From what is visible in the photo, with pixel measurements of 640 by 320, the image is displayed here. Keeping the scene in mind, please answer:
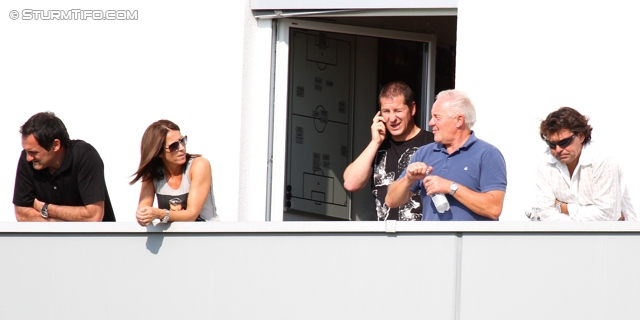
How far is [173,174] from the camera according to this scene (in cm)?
542

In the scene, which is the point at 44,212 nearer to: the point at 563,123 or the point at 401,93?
the point at 401,93

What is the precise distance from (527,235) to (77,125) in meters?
3.96

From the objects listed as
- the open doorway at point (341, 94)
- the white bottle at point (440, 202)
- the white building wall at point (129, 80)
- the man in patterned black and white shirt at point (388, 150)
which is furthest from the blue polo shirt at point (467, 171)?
the open doorway at point (341, 94)

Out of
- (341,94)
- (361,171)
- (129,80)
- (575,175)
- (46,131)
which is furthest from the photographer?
(341,94)

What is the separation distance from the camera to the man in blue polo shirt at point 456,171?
473 centimetres

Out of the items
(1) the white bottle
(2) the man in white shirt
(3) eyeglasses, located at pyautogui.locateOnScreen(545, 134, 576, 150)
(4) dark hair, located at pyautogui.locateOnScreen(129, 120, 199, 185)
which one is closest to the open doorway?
(4) dark hair, located at pyautogui.locateOnScreen(129, 120, 199, 185)

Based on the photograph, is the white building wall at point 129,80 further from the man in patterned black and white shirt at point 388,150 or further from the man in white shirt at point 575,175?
the man in white shirt at point 575,175

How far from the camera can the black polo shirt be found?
5.63m

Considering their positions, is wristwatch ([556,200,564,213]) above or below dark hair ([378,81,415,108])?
below

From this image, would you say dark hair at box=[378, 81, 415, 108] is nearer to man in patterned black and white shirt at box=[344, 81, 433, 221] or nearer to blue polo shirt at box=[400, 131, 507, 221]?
man in patterned black and white shirt at box=[344, 81, 433, 221]

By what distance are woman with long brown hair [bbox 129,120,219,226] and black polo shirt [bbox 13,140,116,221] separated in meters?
0.37

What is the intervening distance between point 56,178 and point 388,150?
182 centimetres

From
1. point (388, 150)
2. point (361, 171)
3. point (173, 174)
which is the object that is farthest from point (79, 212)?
point (388, 150)
